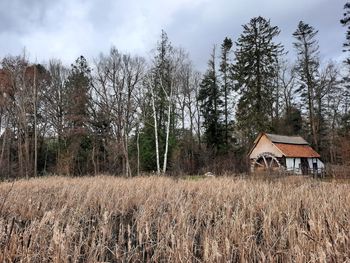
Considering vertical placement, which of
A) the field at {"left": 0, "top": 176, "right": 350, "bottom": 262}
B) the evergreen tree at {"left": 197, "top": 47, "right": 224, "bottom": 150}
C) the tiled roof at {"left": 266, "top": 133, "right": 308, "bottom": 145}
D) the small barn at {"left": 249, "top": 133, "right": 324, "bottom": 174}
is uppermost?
the evergreen tree at {"left": 197, "top": 47, "right": 224, "bottom": 150}

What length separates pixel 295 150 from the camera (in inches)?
1120

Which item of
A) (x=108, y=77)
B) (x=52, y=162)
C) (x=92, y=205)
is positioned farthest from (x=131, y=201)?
(x=52, y=162)

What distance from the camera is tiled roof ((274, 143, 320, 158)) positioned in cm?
2750

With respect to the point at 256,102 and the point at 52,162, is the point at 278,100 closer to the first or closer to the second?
the point at 256,102

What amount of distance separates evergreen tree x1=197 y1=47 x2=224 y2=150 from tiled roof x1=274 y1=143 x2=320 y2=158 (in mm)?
9223

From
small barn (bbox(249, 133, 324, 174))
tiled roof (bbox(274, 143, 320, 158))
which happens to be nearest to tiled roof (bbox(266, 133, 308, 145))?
small barn (bbox(249, 133, 324, 174))

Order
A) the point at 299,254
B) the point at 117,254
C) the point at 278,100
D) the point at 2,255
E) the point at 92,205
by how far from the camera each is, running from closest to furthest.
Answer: the point at 299,254
the point at 2,255
the point at 117,254
the point at 92,205
the point at 278,100

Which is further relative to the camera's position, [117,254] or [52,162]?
[52,162]

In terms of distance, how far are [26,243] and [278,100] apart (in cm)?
3777

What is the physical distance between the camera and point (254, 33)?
37.1 meters

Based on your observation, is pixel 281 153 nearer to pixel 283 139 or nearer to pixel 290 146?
pixel 290 146

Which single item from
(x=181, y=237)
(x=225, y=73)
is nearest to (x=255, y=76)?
(x=225, y=73)

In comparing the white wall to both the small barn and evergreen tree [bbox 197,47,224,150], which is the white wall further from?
evergreen tree [bbox 197,47,224,150]

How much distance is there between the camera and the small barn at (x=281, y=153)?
1080 inches
